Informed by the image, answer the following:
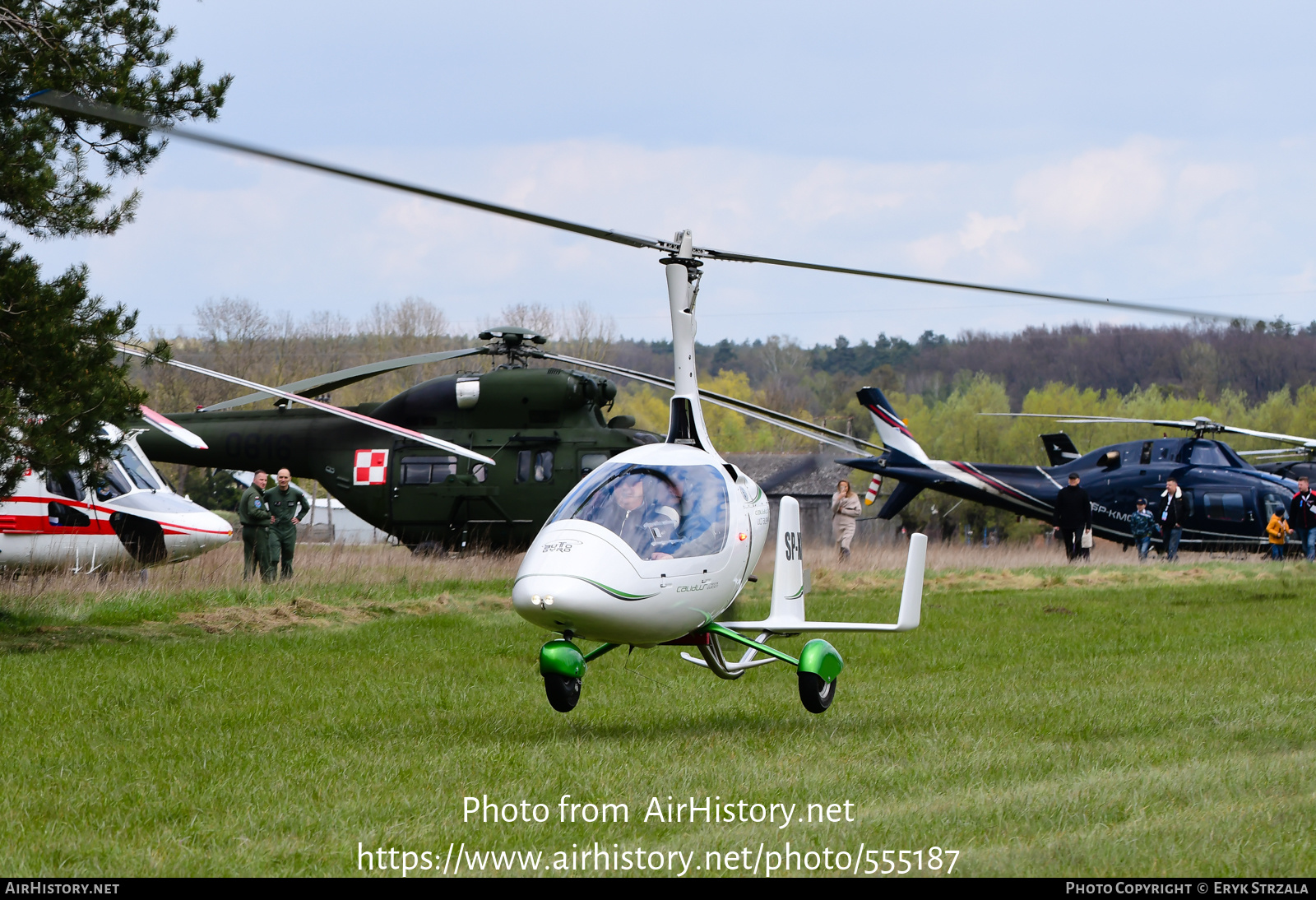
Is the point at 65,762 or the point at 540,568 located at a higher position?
the point at 540,568

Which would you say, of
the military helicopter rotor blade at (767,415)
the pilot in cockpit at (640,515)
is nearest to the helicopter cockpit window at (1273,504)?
the military helicopter rotor blade at (767,415)

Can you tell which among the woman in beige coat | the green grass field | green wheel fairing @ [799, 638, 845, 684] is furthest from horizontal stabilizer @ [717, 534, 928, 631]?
the woman in beige coat

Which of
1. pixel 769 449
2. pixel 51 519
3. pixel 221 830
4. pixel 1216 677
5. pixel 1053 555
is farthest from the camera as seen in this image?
pixel 769 449

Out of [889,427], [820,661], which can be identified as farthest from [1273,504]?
Answer: [820,661]

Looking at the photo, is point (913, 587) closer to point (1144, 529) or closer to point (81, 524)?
point (81, 524)

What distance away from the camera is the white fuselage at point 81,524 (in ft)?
46.6

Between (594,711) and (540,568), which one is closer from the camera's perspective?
(540,568)

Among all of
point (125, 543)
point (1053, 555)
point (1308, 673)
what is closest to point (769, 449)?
point (1053, 555)

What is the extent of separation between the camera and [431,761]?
6020 mm

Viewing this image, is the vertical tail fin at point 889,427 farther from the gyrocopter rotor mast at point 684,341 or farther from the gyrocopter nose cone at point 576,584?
the gyrocopter nose cone at point 576,584

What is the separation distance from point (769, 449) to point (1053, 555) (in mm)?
42964

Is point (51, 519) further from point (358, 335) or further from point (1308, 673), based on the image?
point (358, 335)

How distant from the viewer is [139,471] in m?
15.1

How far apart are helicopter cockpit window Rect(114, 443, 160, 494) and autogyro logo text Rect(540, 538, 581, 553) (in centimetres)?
991
